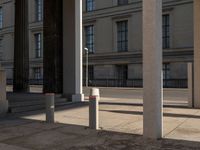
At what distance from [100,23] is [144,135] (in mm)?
41960

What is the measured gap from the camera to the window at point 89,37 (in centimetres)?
5094

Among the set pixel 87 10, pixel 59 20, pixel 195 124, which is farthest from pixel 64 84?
pixel 87 10

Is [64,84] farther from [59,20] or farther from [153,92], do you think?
[153,92]

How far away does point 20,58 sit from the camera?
24.3 metres

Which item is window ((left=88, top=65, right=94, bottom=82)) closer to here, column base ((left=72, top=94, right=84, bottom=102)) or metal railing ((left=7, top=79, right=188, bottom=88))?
metal railing ((left=7, top=79, right=188, bottom=88))

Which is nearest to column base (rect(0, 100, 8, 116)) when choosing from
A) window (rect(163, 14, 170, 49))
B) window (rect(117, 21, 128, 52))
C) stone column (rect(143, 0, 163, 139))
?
stone column (rect(143, 0, 163, 139))

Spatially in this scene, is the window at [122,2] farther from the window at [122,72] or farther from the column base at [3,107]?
the column base at [3,107]

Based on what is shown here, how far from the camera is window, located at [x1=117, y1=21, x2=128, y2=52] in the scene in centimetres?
4736

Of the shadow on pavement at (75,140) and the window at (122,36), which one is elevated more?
the window at (122,36)

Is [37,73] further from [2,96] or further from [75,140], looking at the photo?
[75,140]

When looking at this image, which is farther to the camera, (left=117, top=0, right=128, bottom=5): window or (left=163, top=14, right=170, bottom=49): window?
(left=117, top=0, right=128, bottom=5): window

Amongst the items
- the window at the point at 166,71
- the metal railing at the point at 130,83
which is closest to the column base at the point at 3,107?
the metal railing at the point at 130,83

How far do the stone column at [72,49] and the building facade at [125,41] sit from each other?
22972mm

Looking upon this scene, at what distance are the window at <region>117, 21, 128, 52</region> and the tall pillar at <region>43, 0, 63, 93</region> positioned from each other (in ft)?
93.3
